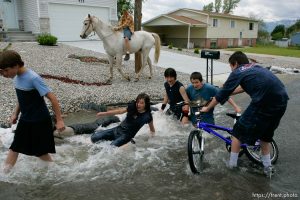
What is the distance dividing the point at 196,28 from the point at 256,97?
38078 mm

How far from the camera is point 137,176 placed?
4.74 meters

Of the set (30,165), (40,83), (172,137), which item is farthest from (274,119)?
(30,165)

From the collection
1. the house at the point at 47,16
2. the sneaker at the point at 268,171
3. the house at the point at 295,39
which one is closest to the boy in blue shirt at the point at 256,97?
the sneaker at the point at 268,171

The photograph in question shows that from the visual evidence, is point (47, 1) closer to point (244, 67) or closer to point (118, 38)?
point (118, 38)

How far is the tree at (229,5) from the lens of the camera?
239 ft

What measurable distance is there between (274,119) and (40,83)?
3030 mm

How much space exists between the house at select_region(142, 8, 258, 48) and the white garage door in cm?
1642

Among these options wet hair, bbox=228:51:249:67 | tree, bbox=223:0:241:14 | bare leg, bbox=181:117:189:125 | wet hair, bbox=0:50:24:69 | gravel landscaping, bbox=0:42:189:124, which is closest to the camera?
wet hair, bbox=0:50:24:69

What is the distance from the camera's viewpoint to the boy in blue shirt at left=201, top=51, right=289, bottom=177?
417 centimetres

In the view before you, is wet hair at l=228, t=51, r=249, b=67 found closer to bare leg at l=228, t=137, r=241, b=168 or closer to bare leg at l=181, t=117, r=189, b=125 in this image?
bare leg at l=228, t=137, r=241, b=168

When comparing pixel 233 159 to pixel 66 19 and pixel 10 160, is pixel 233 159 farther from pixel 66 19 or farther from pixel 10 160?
pixel 66 19

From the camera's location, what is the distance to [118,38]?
11.0 meters

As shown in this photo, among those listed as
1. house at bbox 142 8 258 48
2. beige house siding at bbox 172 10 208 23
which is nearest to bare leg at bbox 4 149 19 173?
house at bbox 142 8 258 48

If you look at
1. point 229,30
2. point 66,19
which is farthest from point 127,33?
point 229,30
